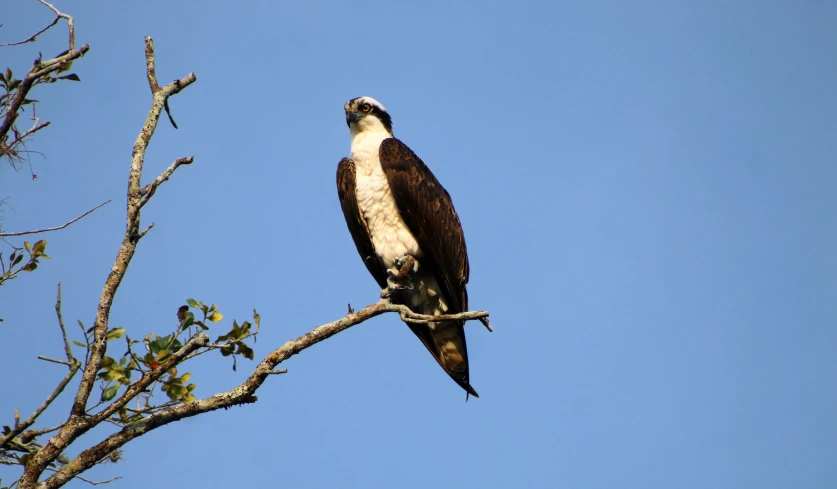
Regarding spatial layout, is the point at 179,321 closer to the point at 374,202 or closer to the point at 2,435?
the point at 2,435

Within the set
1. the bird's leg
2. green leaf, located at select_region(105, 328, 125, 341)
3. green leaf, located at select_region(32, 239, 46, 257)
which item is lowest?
green leaf, located at select_region(105, 328, 125, 341)

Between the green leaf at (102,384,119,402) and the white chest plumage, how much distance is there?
326 cm

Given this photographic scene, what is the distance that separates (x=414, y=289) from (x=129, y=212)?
11.4 ft

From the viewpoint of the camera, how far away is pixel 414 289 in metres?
7.37

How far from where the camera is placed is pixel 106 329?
14.0 feet

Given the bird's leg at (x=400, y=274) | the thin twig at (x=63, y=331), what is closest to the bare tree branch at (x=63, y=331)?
the thin twig at (x=63, y=331)

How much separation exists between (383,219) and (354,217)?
29cm

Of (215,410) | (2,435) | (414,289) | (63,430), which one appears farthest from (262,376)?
(414,289)

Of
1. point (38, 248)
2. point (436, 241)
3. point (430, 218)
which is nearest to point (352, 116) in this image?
point (430, 218)

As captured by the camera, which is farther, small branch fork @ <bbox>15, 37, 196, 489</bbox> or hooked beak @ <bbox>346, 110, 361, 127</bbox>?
hooked beak @ <bbox>346, 110, 361, 127</bbox>

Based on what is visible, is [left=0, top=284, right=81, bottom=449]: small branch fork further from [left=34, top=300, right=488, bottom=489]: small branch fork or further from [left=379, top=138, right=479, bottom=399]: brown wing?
[left=379, top=138, right=479, bottom=399]: brown wing

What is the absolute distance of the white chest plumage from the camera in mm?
7191

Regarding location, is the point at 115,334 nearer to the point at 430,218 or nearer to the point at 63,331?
the point at 63,331

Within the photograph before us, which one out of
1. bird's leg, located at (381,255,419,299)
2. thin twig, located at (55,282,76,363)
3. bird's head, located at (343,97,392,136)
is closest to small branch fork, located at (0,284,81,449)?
thin twig, located at (55,282,76,363)
